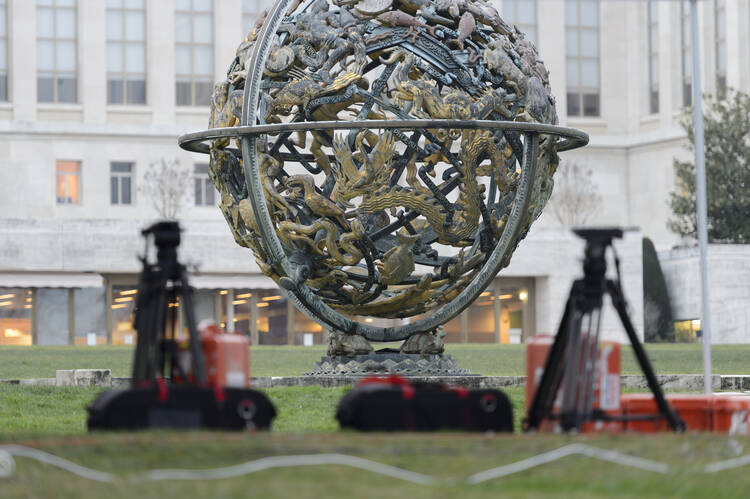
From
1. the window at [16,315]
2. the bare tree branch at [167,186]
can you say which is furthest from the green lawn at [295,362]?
the bare tree branch at [167,186]

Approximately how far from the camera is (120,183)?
227 ft

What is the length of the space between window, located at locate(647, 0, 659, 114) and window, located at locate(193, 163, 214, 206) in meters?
22.6

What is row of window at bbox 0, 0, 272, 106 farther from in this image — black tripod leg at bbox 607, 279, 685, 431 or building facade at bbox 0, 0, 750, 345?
black tripod leg at bbox 607, 279, 685, 431

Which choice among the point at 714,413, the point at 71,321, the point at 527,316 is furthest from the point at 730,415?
the point at 527,316

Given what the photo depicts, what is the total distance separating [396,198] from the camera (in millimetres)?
15320

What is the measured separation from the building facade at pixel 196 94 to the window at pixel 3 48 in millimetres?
66

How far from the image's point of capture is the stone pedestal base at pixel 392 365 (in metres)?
16.4

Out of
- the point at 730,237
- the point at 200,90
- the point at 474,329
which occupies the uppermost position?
the point at 200,90

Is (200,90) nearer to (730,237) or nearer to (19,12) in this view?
(19,12)

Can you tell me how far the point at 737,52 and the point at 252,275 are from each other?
27.6 m

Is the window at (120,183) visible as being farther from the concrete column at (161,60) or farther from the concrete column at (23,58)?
the concrete column at (23,58)

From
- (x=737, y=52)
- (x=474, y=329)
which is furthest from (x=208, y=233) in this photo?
(x=737, y=52)

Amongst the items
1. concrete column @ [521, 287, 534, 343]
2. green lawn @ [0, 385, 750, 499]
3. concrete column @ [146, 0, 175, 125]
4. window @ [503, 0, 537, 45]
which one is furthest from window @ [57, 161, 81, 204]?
green lawn @ [0, 385, 750, 499]

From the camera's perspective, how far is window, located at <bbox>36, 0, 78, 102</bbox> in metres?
67.6
